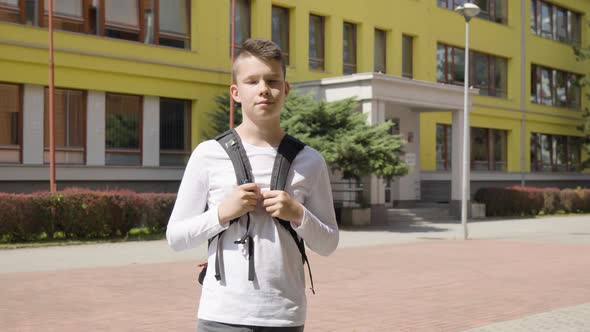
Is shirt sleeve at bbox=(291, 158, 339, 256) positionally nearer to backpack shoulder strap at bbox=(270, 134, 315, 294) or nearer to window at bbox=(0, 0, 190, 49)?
backpack shoulder strap at bbox=(270, 134, 315, 294)

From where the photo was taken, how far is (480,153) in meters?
37.4

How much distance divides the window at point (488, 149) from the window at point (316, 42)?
1086cm

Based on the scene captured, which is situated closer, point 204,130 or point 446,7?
point 204,130

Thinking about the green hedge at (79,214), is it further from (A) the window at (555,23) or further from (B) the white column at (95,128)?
(A) the window at (555,23)

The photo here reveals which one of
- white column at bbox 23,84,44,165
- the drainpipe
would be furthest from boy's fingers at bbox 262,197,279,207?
the drainpipe

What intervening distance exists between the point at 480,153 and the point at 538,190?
528 cm

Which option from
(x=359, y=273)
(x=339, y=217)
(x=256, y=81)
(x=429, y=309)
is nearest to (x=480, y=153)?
(x=339, y=217)

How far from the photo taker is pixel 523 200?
31.6 metres

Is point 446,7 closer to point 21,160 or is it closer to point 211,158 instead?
point 21,160

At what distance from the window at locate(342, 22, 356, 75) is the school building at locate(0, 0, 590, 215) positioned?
5cm

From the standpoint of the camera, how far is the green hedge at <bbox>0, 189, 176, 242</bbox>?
1636cm

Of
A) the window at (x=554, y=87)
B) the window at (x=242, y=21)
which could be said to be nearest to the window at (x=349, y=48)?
the window at (x=242, y=21)

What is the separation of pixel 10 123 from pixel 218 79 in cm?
718

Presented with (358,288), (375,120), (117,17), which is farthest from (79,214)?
(375,120)
